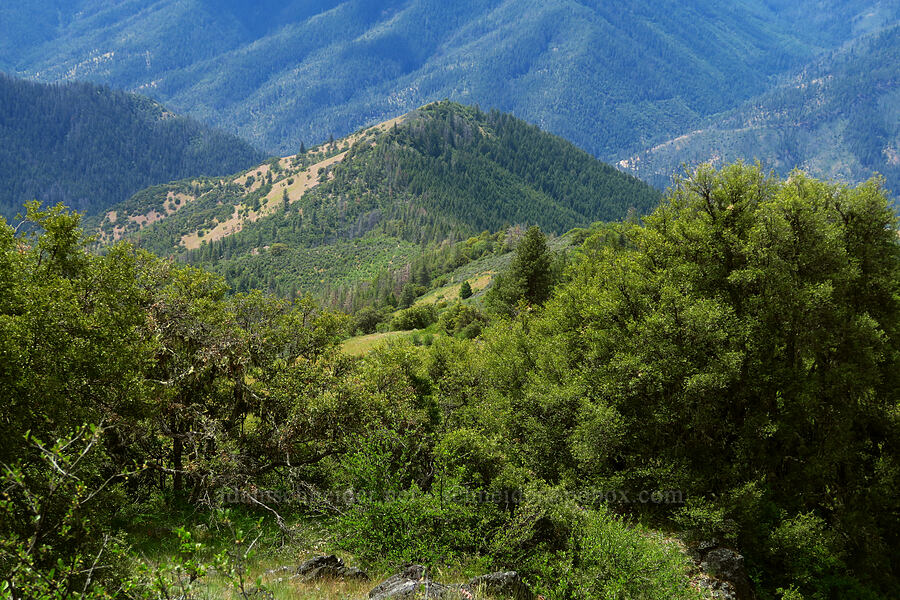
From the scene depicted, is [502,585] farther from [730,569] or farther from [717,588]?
[730,569]

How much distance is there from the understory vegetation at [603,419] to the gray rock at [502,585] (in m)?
1.13

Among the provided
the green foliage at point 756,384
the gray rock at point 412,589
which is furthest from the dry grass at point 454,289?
the gray rock at point 412,589

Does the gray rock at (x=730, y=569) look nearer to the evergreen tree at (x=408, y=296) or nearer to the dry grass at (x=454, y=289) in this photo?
the dry grass at (x=454, y=289)

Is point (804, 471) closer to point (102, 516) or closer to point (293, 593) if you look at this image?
point (293, 593)

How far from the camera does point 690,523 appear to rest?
2441 cm

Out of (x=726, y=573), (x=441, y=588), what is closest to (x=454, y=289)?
(x=726, y=573)

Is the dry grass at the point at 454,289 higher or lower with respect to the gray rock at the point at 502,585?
higher

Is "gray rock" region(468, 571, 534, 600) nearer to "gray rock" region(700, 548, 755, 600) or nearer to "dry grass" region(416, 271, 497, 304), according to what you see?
"gray rock" region(700, 548, 755, 600)

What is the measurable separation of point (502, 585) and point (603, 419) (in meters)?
10.2

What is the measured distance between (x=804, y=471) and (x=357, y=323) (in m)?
113

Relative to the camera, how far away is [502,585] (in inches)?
706

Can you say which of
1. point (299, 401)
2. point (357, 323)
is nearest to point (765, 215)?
point (299, 401)

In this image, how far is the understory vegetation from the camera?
20312mm

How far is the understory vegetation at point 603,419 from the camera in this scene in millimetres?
20312
